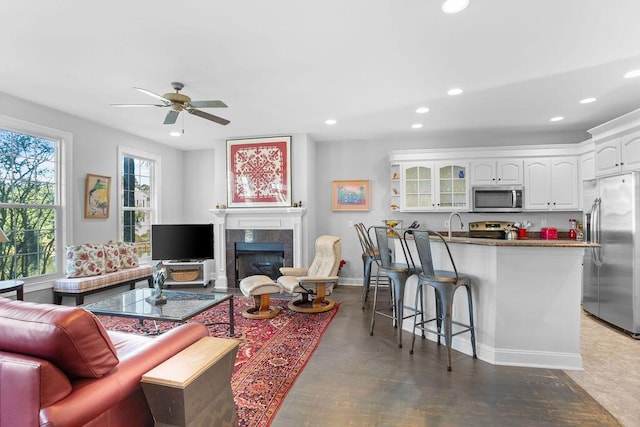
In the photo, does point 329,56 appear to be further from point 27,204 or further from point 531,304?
point 27,204

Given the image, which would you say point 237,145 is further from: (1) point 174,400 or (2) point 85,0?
(1) point 174,400

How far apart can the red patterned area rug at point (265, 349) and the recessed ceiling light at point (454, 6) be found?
9.30ft

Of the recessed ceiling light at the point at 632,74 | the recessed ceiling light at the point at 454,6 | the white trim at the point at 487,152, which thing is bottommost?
the white trim at the point at 487,152

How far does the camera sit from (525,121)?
15.4 feet

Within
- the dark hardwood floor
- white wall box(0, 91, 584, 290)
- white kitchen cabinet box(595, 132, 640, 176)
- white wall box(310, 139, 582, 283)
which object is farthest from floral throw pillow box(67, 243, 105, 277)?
white kitchen cabinet box(595, 132, 640, 176)

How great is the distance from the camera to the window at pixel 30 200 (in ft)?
12.1

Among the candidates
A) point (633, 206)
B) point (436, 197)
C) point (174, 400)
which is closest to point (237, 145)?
point (436, 197)

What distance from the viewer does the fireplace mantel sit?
209 inches

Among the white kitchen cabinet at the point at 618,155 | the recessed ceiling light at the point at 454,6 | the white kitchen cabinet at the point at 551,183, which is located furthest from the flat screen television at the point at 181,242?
the white kitchen cabinet at the point at 618,155

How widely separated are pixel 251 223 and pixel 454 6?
14.0ft

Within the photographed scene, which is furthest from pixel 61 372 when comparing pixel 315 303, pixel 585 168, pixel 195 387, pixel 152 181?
pixel 585 168

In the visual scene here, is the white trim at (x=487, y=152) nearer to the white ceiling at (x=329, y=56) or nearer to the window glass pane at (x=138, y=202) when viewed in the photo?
the white ceiling at (x=329, y=56)

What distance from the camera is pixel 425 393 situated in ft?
7.38

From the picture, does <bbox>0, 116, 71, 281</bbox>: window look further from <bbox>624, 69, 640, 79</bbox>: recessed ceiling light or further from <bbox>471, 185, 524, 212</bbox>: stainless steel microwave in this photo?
<bbox>624, 69, 640, 79</bbox>: recessed ceiling light
